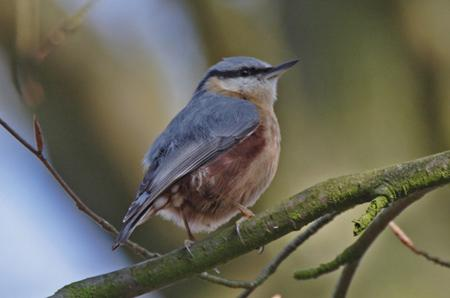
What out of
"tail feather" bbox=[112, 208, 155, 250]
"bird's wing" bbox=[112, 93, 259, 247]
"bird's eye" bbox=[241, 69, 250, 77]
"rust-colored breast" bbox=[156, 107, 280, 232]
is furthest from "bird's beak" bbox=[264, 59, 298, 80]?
"tail feather" bbox=[112, 208, 155, 250]

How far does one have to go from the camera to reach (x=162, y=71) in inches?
204

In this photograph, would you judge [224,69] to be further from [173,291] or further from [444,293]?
[444,293]

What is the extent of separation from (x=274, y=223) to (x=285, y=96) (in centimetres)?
243

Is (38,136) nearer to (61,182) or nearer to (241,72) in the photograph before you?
(61,182)

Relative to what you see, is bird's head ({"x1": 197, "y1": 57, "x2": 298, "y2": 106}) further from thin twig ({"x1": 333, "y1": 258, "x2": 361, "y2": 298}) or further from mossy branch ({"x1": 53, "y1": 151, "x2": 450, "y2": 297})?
mossy branch ({"x1": 53, "y1": 151, "x2": 450, "y2": 297})

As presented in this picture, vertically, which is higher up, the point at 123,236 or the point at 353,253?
the point at 123,236

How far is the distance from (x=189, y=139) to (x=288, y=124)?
1.28 metres

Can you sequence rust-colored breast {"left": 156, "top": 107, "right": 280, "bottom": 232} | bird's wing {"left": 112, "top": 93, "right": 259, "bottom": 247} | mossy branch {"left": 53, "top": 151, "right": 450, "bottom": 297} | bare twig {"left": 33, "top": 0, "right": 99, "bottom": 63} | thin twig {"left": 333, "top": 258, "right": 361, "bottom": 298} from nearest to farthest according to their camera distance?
mossy branch {"left": 53, "top": 151, "right": 450, "bottom": 297} → thin twig {"left": 333, "top": 258, "right": 361, "bottom": 298} → bird's wing {"left": 112, "top": 93, "right": 259, "bottom": 247} → rust-colored breast {"left": 156, "top": 107, "right": 280, "bottom": 232} → bare twig {"left": 33, "top": 0, "right": 99, "bottom": 63}

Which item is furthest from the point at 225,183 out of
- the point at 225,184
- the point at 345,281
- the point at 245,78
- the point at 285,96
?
the point at 285,96

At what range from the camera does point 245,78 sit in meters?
4.54

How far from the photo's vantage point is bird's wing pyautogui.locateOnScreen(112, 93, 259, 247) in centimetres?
345

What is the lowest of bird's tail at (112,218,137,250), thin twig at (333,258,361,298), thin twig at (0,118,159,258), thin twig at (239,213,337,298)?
thin twig at (333,258,361,298)

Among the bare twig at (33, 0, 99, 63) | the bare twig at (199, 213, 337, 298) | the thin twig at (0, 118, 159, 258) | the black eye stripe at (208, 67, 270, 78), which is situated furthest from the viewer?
the black eye stripe at (208, 67, 270, 78)

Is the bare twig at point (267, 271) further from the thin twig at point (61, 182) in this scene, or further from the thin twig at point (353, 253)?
the thin twig at point (61, 182)
